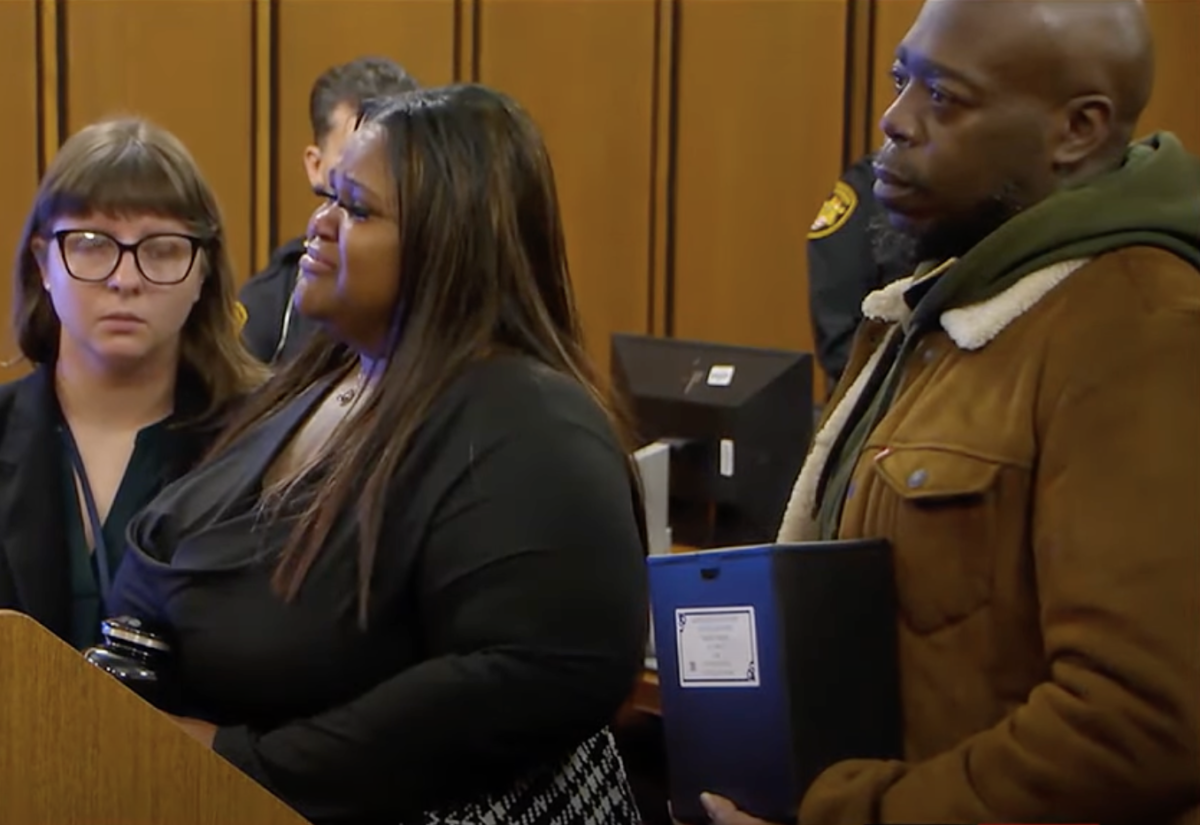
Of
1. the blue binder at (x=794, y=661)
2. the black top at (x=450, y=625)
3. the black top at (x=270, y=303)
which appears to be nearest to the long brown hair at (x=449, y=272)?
the black top at (x=450, y=625)

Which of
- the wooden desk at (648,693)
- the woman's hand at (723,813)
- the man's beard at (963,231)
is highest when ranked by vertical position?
the man's beard at (963,231)

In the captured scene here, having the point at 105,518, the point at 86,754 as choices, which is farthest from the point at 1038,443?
the point at 105,518

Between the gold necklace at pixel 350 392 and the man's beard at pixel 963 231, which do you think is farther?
the gold necklace at pixel 350 392

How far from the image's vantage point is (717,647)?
1.31 m

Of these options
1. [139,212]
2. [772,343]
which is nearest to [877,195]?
[139,212]

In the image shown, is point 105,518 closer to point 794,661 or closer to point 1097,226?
point 794,661

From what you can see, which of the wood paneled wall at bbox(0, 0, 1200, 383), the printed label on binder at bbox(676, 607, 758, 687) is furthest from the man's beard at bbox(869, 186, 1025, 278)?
the wood paneled wall at bbox(0, 0, 1200, 383)

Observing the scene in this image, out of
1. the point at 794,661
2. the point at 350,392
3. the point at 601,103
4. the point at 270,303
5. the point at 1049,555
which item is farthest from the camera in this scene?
the point at 601,103

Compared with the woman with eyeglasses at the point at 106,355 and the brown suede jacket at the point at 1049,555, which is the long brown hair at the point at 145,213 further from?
the brown suede jacket at the point at 1049,555

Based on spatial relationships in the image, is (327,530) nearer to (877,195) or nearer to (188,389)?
(877,195)

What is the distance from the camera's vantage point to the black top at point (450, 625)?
4.83ft

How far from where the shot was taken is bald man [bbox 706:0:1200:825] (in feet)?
3.69

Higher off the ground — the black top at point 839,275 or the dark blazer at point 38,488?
the black top at point 839,275

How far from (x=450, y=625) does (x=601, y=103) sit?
3307 mm
